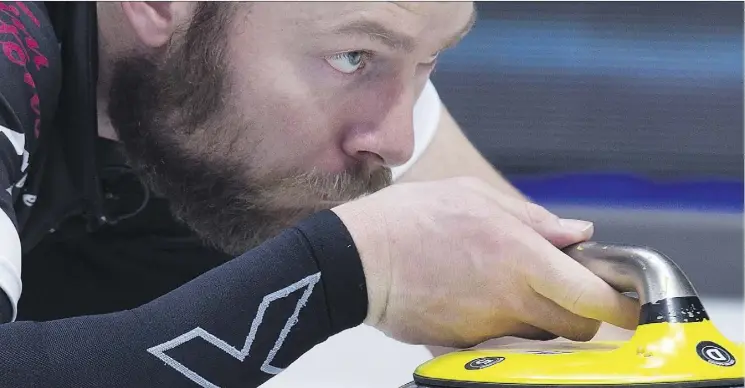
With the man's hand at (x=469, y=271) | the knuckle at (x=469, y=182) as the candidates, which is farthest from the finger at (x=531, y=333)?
the knuckle at (x=469, y=182)

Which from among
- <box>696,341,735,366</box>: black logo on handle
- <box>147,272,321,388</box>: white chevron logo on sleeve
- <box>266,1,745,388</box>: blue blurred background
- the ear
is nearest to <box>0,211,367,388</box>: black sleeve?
<box>147,272,321,388</box>: white chevron logo on sleeve

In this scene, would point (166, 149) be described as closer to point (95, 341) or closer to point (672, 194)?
point (95, 341)

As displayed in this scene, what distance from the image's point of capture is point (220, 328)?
62 centimetres

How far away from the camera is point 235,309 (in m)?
0.62

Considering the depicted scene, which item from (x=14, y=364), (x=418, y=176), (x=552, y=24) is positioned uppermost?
(x=552, y=24)

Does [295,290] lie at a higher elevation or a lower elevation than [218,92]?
lower

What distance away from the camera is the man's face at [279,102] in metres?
0.88

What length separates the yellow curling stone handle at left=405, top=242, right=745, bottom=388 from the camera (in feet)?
1.91

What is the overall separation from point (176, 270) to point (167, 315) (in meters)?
0.58

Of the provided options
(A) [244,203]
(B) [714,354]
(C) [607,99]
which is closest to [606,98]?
(C) [607,99]

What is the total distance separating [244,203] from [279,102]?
144 mm

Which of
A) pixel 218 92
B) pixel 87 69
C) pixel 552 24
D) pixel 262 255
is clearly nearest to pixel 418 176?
pixel 218 92

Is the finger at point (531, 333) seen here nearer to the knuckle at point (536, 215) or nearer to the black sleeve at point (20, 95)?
the knuckle at point (536, 215)

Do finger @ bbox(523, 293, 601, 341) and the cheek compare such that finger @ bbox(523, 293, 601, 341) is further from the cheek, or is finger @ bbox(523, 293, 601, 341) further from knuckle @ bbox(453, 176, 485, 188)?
the cheek
